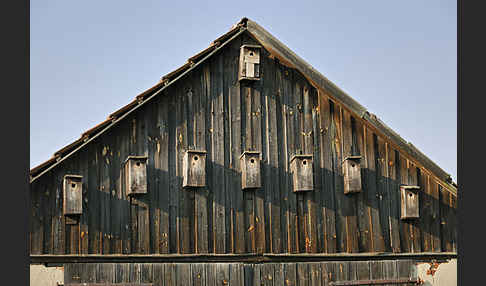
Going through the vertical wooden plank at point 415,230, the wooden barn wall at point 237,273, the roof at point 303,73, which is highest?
A: the roof at point 303,73

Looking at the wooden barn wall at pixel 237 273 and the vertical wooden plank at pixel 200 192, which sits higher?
the vertical wooden plank at pixel 200 192

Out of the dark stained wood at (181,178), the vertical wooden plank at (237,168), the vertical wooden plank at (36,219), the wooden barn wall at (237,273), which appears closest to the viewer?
the vertical wooden plank at (36,219)

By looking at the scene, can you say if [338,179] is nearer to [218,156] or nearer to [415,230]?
[415,230]

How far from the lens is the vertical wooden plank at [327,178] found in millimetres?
14352

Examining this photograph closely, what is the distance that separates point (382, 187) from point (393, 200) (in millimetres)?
347

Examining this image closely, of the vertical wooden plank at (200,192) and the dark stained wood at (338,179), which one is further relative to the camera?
the dark stained wood at (338,179)

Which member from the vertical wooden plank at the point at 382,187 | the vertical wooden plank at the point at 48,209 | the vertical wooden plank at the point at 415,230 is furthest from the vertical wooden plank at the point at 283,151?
the vertical wooden plank at the point at 48,209

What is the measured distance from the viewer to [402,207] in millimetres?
14797

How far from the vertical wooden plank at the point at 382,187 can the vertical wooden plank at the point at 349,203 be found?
0.51 meters

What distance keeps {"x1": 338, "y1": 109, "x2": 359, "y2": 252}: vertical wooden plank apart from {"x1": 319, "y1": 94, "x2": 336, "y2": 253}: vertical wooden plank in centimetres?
27

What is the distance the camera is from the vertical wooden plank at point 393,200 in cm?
1470

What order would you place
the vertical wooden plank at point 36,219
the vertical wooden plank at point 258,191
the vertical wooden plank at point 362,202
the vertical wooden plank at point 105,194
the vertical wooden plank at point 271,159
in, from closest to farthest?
the vertical wooden plank at point 36,219, the vertical wooden plank at point 105,194, the vertical wooden plank at point 258,191, the vertical wooden plank at point 271,159, the vertical wooden plank at point 362,202

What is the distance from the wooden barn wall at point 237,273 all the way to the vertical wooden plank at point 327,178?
1.69 ft

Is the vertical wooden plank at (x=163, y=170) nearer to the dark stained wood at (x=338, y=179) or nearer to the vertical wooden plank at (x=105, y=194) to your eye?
the vertical wooden plank at (x=105, y=194)
